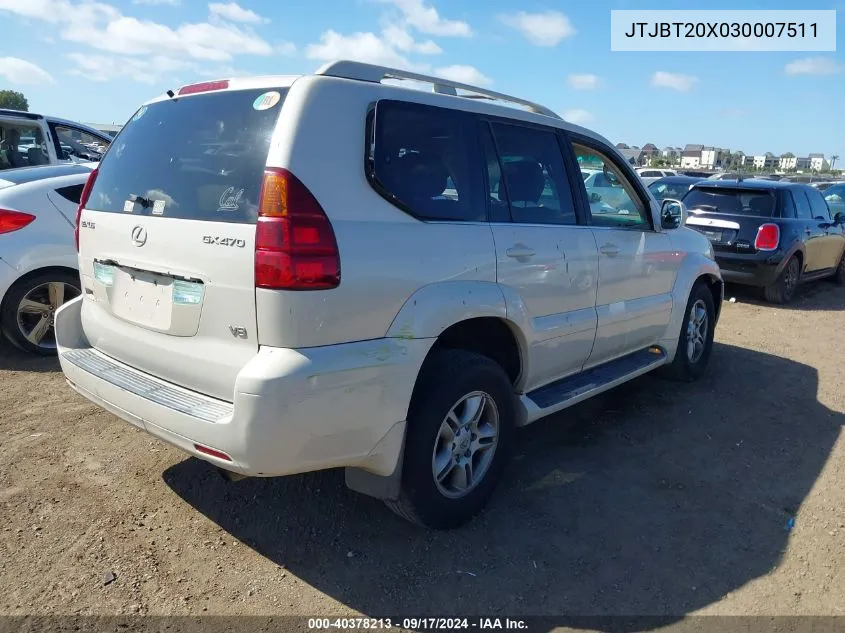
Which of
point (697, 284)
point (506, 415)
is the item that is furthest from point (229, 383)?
point (697, 284)

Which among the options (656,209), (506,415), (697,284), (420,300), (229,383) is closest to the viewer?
(229,383)

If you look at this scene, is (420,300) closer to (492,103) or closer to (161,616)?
(492,103)

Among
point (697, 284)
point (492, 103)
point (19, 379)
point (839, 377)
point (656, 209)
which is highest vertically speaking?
point (492, 103)

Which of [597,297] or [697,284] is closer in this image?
[597,297]

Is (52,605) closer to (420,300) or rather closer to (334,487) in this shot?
(334,487)

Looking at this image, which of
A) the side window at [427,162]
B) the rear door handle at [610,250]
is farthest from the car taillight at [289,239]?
the rear door handle at [610,250]

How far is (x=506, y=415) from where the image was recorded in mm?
3389

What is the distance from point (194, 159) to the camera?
2.82 meters

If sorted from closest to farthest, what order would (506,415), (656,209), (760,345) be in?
(506,415)
(656,209)
(760,345)

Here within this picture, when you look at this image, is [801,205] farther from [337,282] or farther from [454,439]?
[337,282]

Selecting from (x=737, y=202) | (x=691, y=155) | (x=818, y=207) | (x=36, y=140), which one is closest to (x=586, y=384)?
(x=737, y=202)

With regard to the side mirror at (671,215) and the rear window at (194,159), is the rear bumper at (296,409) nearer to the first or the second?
the rear window at (194,159)

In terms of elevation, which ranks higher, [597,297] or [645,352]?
[597,297]

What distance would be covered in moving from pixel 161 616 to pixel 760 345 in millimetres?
6465
